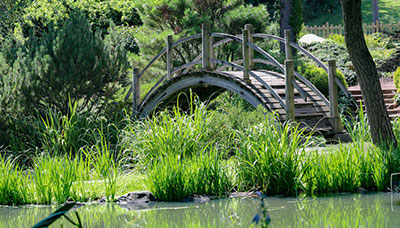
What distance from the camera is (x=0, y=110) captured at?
11.8 m

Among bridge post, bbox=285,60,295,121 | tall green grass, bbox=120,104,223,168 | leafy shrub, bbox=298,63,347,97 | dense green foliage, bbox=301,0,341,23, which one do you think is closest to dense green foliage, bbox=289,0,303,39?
leafy shrub, bbox=298,63,347,97

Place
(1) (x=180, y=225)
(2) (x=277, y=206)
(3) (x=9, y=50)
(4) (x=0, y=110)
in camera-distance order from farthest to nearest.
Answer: (3) (x=9, y=50), (4) (x=0, y=110), (2) (x=277, y=206), (1) (x=180, y=225)

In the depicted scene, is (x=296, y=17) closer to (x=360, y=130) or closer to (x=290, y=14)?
(x=290, y=14)

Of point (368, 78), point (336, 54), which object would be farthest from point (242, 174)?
point (336, 54)

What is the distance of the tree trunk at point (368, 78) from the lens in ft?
24.2

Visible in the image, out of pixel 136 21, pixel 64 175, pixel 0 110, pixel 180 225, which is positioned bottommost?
pixel 180 225

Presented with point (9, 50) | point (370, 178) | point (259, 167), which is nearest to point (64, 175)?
point (259, 167)

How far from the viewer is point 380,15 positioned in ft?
115

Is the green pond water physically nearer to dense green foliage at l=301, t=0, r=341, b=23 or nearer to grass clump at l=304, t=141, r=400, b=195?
grass clump at l=304, t=141, r=400, b=195

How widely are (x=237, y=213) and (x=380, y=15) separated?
31321mm

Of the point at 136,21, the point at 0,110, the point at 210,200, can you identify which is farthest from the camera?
the point at 136,21

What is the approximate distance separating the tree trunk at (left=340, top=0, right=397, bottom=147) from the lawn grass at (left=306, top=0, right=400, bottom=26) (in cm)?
2752

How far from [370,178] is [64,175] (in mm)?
3714

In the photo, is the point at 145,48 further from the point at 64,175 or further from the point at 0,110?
the point at 64,175
